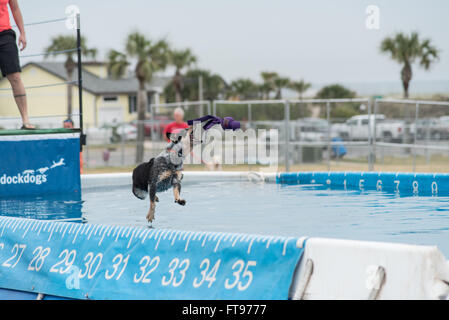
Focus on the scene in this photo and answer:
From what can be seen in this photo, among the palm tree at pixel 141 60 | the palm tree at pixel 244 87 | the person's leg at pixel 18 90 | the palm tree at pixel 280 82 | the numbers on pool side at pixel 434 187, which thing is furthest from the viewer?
the palm tree at pixel 280 82

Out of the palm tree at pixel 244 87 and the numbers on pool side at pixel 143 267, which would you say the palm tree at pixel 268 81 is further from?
the numbers on pool side at pixel 143 267

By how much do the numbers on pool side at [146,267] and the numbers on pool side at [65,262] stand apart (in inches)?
25.3

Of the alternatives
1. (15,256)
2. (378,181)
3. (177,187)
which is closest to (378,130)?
(378,181)

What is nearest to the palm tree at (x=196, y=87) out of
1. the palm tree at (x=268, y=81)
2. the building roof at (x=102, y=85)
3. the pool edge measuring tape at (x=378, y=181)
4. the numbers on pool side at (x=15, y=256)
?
the building roof at (x=102, y=85)

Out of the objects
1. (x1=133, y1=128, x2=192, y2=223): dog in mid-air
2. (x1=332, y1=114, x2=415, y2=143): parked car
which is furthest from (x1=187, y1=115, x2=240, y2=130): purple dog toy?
(x1=332, y1=114, x2=415, y2=143): parked car

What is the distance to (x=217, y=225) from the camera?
7.27 meters

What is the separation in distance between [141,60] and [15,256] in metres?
38.6

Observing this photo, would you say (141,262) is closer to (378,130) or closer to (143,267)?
(143,267)

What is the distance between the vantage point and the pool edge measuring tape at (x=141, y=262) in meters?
4.21

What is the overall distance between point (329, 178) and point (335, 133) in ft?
66.3

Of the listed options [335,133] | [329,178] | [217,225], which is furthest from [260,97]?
[217,225]

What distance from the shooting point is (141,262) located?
15.4 feet

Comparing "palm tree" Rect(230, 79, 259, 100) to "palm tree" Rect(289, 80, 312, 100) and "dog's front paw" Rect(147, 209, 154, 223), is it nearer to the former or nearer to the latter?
"palm tree" Rect(289, 80, 312, 100)
